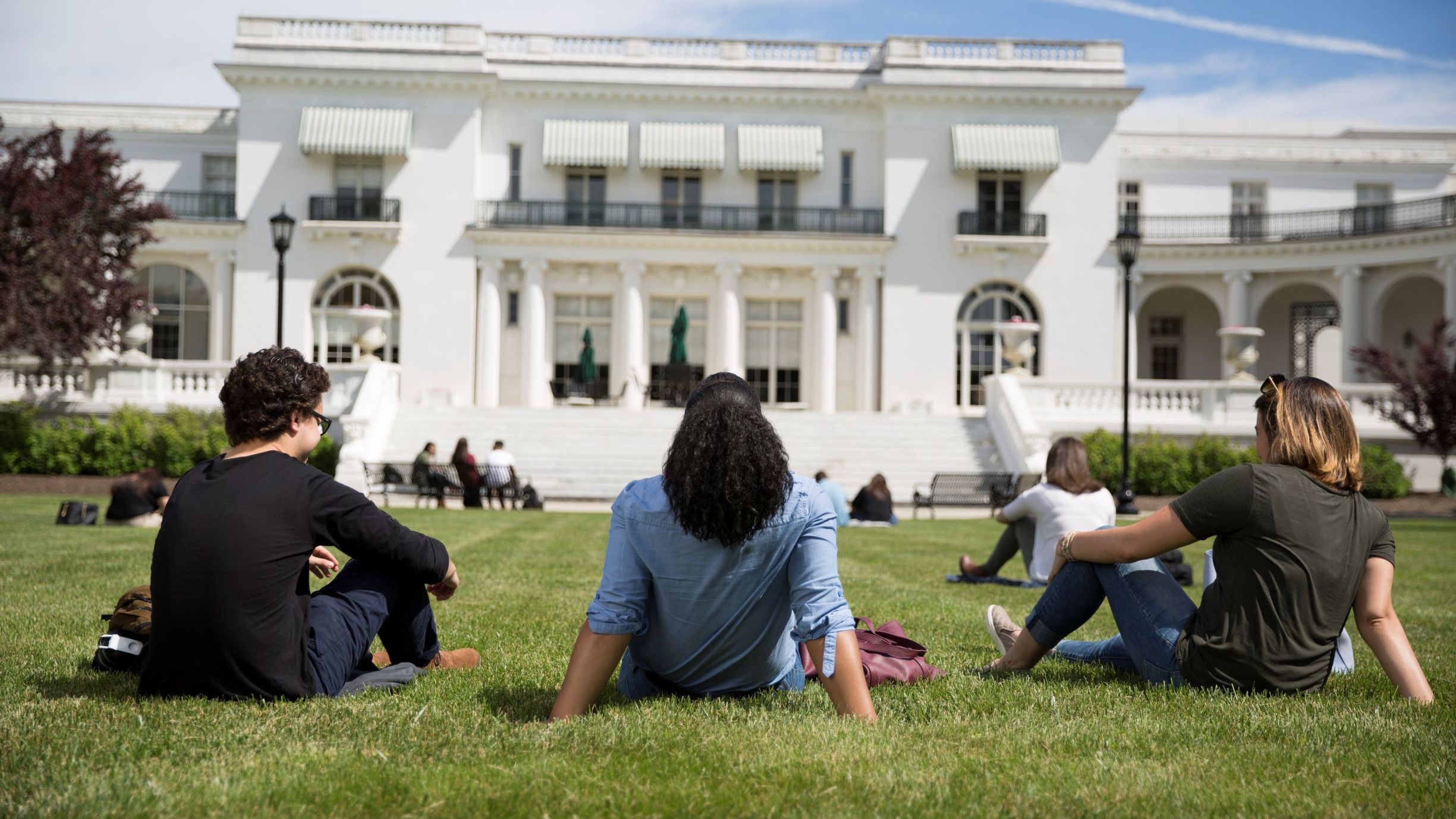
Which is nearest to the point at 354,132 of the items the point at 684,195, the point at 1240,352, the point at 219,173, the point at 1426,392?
the point at 219,173

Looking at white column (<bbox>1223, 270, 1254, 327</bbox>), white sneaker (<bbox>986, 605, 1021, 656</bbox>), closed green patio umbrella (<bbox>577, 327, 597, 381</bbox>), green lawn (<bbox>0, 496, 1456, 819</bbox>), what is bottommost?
green lawn (<bbox>0, 496, 1456, 819</bbox>)

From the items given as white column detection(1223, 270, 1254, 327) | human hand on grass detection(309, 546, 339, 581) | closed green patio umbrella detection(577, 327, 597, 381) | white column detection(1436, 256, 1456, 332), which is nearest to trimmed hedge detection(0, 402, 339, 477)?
closed green patio umbrella detection(577, 327, 597, 381)

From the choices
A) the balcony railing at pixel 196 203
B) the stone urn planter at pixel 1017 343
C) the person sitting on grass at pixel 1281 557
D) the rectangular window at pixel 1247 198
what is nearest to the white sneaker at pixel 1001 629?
the person sitting on grass at pixel 1281 557

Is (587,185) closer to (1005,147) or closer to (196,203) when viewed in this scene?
(196,203)

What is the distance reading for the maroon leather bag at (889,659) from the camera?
16.5 feet

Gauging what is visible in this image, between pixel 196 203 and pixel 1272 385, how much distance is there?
37.4 metres

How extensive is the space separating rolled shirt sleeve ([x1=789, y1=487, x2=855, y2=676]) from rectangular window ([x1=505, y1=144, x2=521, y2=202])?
1312 inches

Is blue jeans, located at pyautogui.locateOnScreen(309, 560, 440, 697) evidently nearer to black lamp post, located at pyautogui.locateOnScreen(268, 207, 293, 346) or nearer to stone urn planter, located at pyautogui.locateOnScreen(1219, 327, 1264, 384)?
black lamp post, located at pyautogui.locateOnScreen(268, 207, 293, 346)

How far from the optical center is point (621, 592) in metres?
4.09

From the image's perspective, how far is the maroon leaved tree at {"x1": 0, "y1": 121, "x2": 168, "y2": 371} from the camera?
24078 millimetres

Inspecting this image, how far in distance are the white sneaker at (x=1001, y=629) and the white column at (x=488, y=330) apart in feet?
97.7

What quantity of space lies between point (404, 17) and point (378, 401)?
13.9 metres

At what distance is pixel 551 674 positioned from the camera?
5266 millimetres

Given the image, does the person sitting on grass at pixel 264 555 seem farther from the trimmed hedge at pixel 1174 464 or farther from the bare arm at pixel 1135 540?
the trimmed hedge at pixel 1174 464
